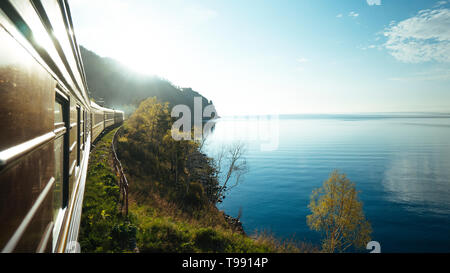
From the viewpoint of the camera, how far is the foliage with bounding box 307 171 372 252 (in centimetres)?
3266

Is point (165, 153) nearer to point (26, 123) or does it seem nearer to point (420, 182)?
point (26, 123)

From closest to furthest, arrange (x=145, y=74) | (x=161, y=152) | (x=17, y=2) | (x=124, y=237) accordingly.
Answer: (x=17, y=2)
(x=124, y=237)
(x=161, y=152)
(x=145, y=74)

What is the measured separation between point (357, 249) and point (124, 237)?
137 ft

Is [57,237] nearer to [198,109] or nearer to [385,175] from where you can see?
[385,175]

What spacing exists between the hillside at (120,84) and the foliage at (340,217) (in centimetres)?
11370

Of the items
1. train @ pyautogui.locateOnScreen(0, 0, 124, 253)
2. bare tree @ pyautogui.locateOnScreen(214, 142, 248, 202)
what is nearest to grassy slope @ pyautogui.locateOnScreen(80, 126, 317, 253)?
train @ pyautogui.locateOnScreen(0, 0, 124, 253)

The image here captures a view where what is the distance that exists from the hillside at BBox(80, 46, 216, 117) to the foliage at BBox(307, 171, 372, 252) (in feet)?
373

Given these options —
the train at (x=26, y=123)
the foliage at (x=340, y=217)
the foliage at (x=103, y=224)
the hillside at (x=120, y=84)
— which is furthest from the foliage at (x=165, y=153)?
the hillside at (x=120, y=84)

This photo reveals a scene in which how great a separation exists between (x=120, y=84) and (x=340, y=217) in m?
146

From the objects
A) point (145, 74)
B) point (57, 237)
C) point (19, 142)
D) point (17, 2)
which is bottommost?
point (57, 237)

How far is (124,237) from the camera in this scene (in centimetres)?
615

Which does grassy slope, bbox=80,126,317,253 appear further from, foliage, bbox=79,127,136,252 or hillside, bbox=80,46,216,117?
hillside, bbox=80,46,216,117

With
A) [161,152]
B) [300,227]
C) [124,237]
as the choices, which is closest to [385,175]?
[300,227]

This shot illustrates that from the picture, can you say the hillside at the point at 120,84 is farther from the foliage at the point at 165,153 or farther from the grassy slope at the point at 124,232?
the grassy slope at the point at 124,232
